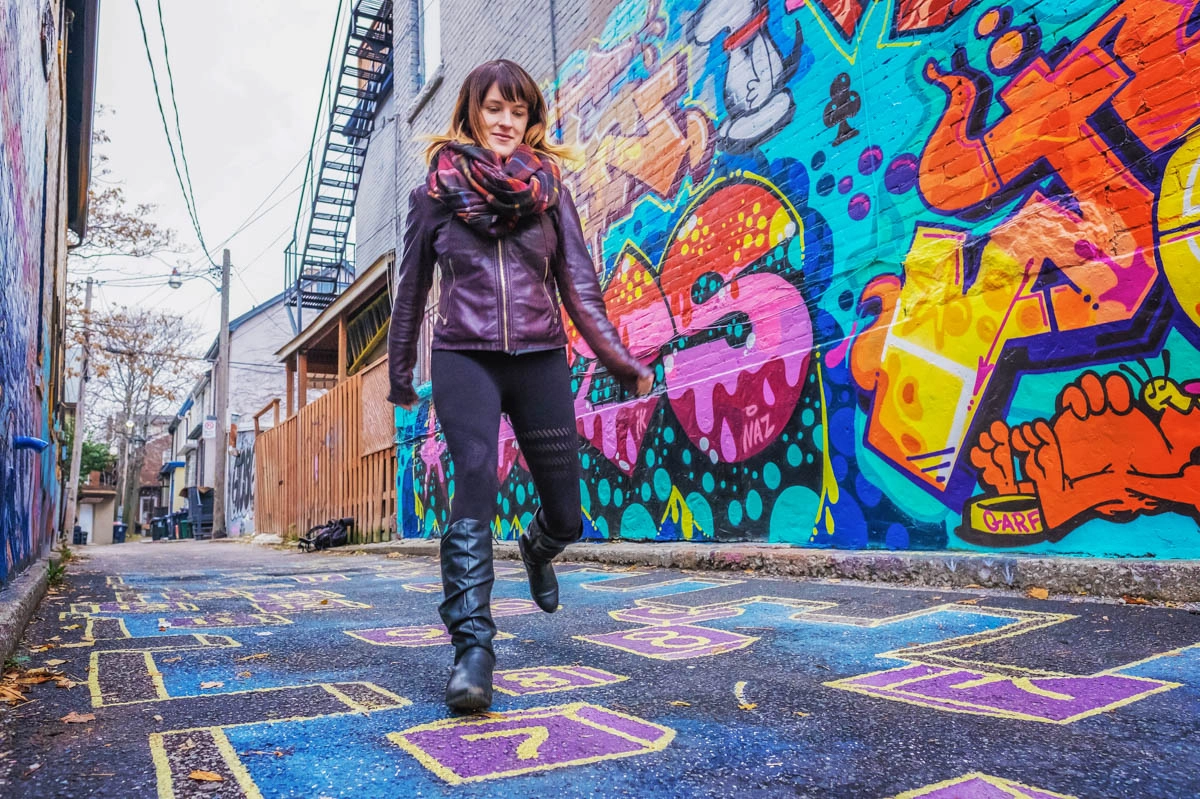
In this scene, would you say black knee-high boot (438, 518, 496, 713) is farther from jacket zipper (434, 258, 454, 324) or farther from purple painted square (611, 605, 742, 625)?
purple painted square (611, 605, 742, 625)

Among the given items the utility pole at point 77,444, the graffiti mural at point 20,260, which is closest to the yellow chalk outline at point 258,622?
the graffiti mural at point 20,260

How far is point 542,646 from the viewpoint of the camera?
2.65 meters

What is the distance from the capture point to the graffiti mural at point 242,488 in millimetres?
20891

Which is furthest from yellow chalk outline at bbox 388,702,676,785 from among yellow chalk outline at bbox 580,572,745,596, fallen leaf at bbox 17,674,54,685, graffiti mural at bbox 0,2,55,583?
graffiti mural at bbox 0,2,55,583

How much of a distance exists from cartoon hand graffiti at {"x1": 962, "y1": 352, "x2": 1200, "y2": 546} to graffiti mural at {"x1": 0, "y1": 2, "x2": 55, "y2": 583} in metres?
4.28

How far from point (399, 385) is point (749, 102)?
4.25 metres

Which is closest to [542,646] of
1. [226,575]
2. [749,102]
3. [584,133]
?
[749,102]

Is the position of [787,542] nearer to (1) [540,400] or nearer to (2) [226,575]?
(1) [540,400]

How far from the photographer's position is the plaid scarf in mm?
2070

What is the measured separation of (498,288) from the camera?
2.10 meters

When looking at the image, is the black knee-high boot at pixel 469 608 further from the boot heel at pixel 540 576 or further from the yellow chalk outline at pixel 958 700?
the yellow chalk outline at pixel 958 700

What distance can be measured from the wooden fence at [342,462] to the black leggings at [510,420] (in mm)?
8588

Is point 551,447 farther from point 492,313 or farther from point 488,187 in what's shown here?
point 488,187

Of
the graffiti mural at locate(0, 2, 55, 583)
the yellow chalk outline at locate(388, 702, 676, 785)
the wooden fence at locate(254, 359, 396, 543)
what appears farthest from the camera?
the wooden fence at locate(254, 359, 396, 543)
